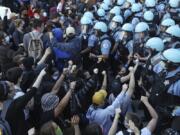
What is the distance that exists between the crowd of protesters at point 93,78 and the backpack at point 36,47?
20mm

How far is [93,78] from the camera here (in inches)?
292

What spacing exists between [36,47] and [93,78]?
197 cm

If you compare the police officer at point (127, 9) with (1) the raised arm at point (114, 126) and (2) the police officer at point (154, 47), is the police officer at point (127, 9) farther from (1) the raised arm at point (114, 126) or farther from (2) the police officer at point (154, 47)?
(1) the raised arm at point (114, 126)

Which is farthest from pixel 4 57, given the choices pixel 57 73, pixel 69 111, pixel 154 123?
pixel 154 123

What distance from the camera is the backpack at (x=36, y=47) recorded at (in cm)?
886

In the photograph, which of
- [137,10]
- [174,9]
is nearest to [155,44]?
[137,10]

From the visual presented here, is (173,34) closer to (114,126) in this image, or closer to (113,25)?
(113,25)

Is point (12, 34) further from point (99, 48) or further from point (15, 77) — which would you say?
point (15, 77)

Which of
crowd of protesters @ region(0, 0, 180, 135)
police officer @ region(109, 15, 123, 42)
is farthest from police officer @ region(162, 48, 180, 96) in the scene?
police officer @ region(109, 15, 123, 42)

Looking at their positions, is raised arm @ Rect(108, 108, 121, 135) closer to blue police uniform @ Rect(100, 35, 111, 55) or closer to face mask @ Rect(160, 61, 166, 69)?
face mask @ Rect(160, 61, 166, 69)

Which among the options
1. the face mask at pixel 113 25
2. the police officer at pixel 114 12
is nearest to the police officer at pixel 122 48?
the face mask at pixel 113 25

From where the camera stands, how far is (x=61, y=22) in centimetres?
1171

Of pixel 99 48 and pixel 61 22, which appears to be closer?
pixel 99 48

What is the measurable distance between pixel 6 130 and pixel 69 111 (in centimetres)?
160
